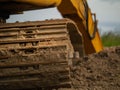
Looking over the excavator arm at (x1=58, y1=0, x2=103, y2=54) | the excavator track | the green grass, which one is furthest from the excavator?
the green grass

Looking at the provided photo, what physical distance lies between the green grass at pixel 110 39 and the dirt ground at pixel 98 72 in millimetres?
5649

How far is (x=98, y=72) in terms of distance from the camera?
640 centimetres

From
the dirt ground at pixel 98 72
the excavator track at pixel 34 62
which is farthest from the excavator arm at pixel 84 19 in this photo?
the excavator track at pixel 34 62

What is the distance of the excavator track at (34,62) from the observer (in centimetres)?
444

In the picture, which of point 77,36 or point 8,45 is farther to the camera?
point 77,36

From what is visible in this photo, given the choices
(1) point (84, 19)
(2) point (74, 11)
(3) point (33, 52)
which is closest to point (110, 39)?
(1) point (84, 19)

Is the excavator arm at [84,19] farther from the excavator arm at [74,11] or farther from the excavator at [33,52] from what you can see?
the excavator at [33,52]

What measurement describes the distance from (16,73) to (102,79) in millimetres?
2009

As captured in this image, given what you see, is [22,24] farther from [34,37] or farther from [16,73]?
[16,73]

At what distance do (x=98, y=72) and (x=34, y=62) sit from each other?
2.10m

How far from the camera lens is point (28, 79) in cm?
447

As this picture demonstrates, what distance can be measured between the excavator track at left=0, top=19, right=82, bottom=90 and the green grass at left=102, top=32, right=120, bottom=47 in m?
8.10

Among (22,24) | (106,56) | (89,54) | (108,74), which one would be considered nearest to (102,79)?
(108,74)

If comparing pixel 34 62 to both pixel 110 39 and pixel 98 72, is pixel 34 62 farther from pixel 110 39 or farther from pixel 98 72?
pixel 110 39
